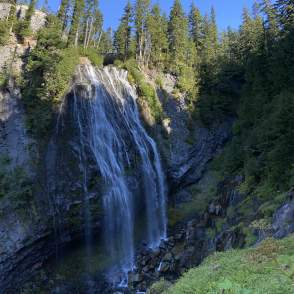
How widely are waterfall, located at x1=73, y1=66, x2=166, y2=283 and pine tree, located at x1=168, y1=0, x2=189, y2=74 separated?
14.2 m

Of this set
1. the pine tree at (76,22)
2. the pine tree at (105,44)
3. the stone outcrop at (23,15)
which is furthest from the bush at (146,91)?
the pine tree at (105,44)

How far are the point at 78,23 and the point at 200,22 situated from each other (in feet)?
74.6

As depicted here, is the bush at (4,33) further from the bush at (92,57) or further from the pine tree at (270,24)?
the pine tree at (270,24)

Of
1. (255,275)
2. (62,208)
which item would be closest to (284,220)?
(255,275)

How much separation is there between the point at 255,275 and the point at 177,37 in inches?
1711

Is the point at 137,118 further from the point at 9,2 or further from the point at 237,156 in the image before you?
the point at 9,2

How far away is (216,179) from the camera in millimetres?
34094

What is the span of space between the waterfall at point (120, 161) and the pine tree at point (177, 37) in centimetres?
1416

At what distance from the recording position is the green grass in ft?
22.5

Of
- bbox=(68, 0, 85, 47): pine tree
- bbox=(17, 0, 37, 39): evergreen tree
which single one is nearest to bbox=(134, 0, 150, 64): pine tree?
bbox=(68, 0, 85, 47): pine tree

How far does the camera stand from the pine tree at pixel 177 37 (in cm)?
4516

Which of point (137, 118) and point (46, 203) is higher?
point (137, 118)

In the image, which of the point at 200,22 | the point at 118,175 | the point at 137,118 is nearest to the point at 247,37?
the point at 200,22

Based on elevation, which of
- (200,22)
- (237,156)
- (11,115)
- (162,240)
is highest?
(200,22)
